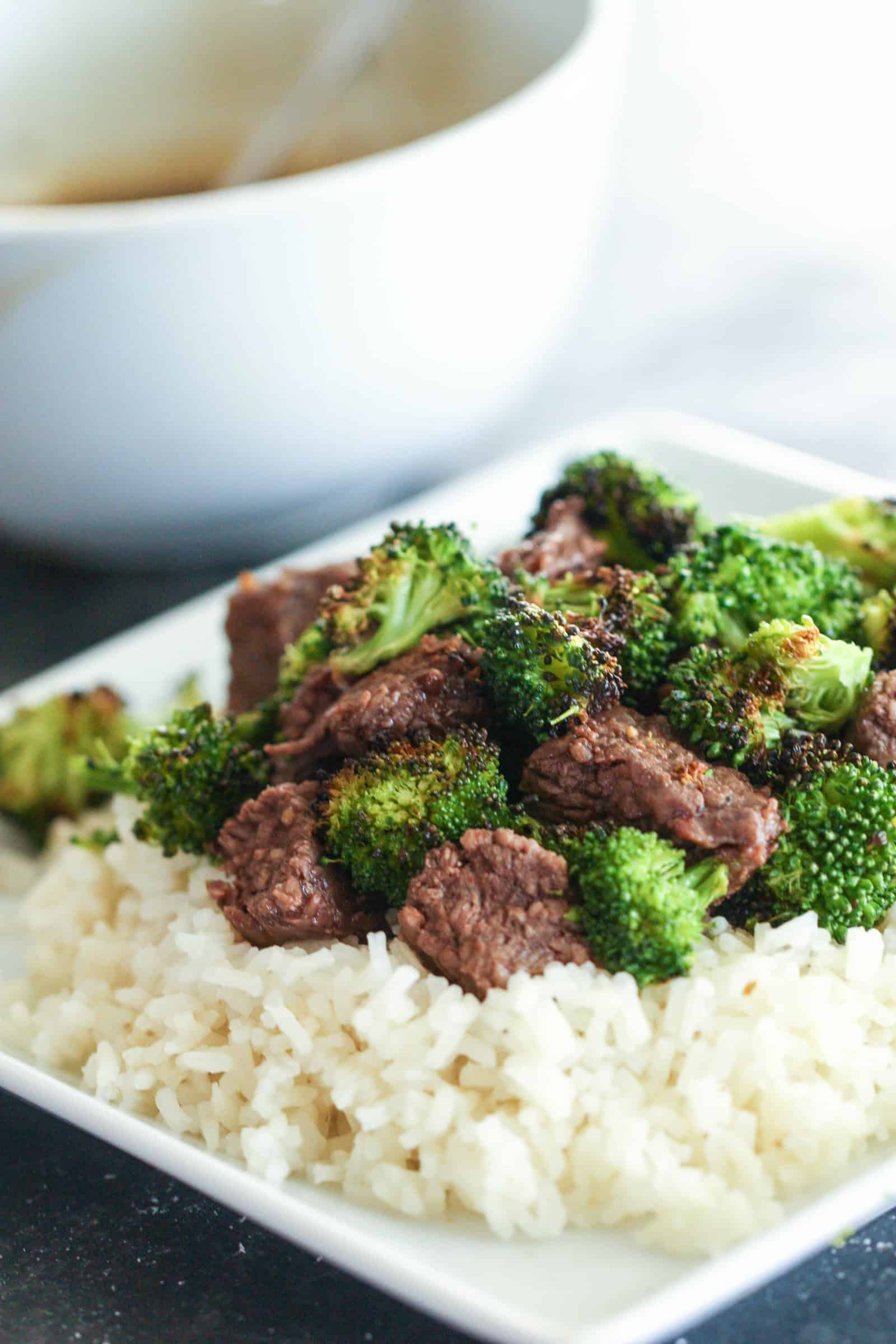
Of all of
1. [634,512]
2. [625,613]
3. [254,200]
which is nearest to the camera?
[625,613]

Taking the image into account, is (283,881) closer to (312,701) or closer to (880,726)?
(312,701)

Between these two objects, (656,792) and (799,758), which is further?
(799,758)

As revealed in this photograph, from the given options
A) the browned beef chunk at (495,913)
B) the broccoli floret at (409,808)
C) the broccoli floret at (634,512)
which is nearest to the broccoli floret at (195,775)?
the broccoli floret at (409,808)

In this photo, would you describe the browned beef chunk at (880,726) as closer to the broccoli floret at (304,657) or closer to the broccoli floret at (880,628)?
the broccoli floret at (880,628)

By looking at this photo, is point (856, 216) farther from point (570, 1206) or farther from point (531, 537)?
point (570, 1206)

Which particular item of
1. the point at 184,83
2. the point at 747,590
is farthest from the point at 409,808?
the point at 184,83

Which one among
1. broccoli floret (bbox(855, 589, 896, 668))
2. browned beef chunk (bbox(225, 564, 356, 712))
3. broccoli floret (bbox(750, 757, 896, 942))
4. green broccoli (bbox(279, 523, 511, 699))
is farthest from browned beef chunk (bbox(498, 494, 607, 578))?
broccoli floret (bbox(750, 757, 896, 942))

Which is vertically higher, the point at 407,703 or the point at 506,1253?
the point at 407,703

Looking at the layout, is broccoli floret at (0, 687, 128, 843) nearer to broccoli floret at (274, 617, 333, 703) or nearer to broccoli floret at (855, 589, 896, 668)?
broccoli floret at (274, 617, 333, 703)
